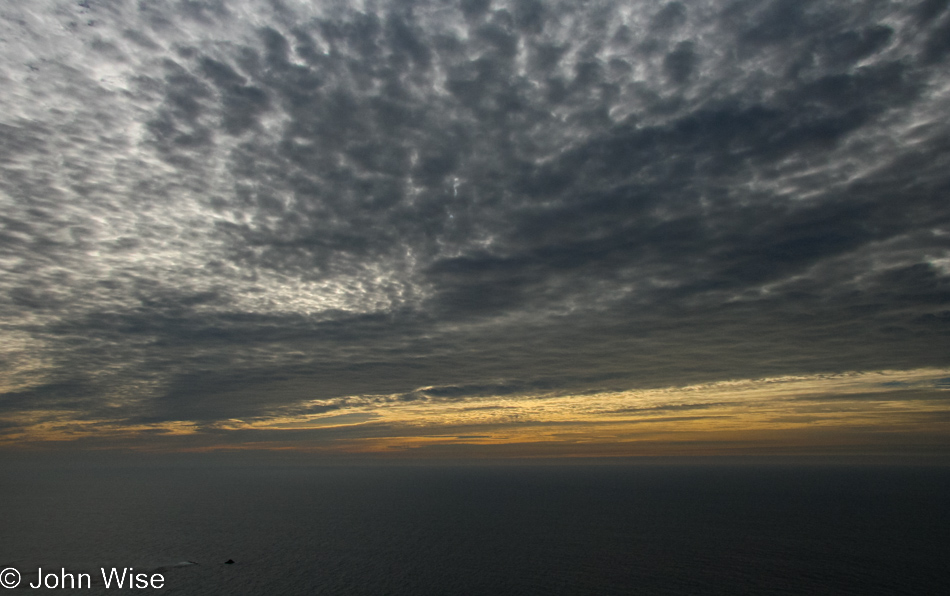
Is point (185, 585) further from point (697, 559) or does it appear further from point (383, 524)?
point (697, 559)

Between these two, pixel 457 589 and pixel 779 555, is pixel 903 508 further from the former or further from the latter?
pixel 457 589

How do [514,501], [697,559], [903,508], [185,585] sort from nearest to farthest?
[185,585] → [697,559] → [903,508] → [514,501]

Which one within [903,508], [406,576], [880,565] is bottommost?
[903,508]

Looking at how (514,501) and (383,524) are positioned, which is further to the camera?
(514,501)

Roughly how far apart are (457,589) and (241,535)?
7492 centimetres

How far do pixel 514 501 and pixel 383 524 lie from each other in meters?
62.4

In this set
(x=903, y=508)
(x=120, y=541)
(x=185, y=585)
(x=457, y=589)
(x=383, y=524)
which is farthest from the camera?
(x=903, y=508)

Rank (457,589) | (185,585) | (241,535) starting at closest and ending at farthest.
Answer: (457,589), (185,585), (241,535)

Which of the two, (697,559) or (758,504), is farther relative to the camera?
(758,504)

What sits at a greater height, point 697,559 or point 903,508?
point 697,559

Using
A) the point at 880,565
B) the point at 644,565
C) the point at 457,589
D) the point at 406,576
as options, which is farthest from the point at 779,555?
the point at 406,576

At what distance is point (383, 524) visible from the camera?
127438 millimetres

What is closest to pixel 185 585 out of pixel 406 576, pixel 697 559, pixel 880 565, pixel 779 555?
pixel 406 576

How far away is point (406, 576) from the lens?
7356 centimetres
